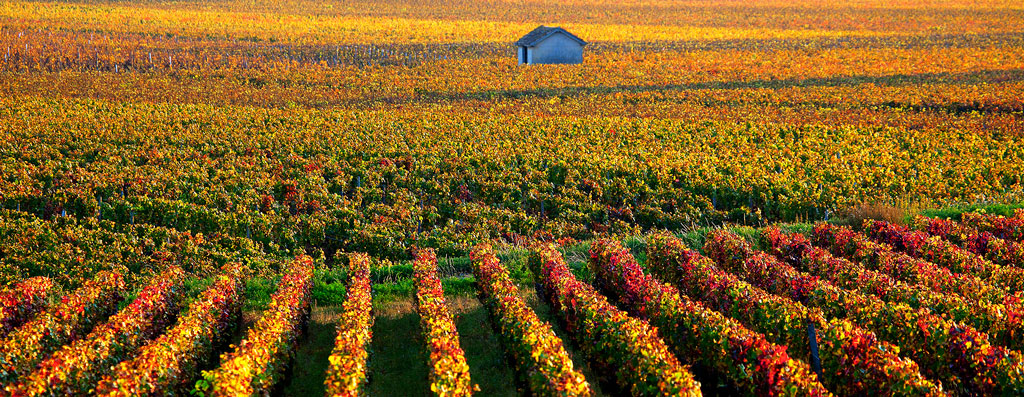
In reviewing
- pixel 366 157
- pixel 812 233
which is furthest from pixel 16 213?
pixel 812 233

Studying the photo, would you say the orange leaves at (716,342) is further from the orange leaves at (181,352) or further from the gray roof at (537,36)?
the gray roof at (537,36)

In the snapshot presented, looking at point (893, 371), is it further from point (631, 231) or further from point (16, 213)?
point (16, 213)

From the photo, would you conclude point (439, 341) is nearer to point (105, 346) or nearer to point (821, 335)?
point (105, 346)

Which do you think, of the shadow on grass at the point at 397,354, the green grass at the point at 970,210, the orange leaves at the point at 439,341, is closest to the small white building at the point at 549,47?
the green grass at the point at 970,210

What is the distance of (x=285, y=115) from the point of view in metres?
33.0

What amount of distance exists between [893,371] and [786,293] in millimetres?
3686

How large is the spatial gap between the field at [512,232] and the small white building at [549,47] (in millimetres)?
5637

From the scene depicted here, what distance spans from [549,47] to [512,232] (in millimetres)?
39224

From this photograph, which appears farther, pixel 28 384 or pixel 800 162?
pixel 800 162

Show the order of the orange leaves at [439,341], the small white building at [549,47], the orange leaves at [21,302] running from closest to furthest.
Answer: the orange leaves at [439,341] → the orange leaves at [21,302] → the small white building at [549,47]

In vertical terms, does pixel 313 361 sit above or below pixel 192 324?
below

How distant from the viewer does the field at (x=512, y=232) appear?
9172 millimetres

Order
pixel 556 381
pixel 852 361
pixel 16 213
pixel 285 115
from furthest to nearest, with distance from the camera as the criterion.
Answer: pixel 285 115, pixel 16 213, pixel 852 361, pixel 556 381

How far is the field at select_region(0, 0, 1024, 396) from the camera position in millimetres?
9172
